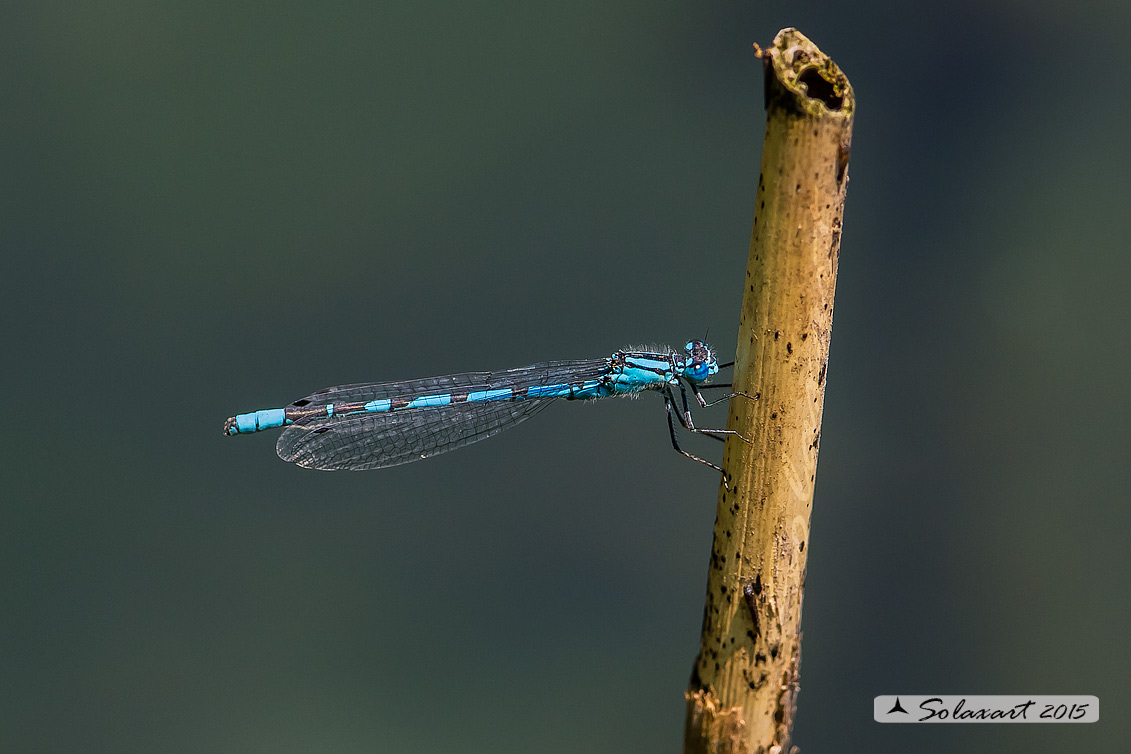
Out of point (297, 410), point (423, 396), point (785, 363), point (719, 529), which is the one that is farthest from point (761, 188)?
point (297, 410)

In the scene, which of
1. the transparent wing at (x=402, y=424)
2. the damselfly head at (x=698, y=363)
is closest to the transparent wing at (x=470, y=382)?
the transparent wing at (x=402, y=424)

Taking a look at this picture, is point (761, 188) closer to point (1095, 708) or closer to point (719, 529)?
point (719, 529)

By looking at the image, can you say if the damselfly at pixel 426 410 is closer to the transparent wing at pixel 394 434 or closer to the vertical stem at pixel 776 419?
the transparent wing at pixel 394 434

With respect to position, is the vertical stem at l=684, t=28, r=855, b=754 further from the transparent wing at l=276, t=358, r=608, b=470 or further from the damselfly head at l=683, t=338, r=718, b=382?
the transparent wing at l=276, t=358, r=608, b=470

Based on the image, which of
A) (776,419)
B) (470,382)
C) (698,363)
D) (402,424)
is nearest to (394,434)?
(402,424)

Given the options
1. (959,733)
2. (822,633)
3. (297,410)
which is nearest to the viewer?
(297,410)

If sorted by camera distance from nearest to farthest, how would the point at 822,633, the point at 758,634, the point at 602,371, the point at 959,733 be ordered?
the point at 758,634 < the point at 602,371 < the point at 959,733 < the point at 822,633

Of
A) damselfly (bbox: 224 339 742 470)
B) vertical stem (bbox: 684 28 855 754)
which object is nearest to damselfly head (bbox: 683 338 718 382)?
damselfly (bbox: 224 339 742 470)
